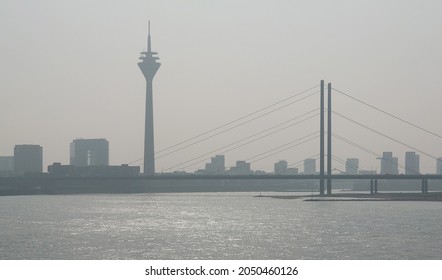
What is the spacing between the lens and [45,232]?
5972 cm

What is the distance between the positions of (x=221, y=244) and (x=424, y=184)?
115407 mm

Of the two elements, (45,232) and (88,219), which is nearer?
(45,232)

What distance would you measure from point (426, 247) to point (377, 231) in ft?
39.5

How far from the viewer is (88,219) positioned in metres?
77.4

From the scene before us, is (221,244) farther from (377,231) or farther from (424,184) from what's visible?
(424,184)

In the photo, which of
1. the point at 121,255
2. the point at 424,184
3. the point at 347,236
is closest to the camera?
the point at 121,255

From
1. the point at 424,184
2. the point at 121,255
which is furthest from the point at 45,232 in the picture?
the point at 424,184

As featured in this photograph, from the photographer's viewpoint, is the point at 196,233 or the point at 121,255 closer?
the point at 121,255

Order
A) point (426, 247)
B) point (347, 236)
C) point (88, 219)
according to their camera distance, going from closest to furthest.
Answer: point (426, 247)
point (347, 236)
point (88, 219)

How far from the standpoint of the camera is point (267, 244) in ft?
167
